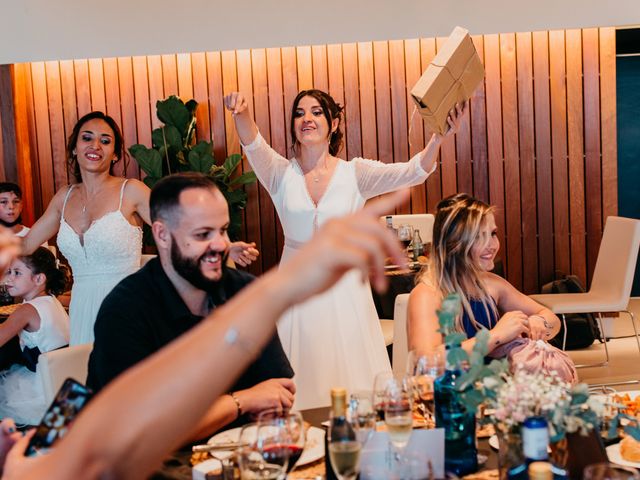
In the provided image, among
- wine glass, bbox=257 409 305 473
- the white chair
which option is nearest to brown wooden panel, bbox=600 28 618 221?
the white chair

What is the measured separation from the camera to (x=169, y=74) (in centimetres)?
820

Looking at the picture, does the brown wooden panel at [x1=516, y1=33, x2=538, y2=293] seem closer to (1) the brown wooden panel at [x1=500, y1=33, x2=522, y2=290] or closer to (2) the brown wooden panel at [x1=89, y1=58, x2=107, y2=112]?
(1) the brown wooden panel at [x1=500, y1=33, x2=522, y2=290]

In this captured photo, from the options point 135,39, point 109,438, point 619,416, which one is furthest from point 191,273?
point 135,39

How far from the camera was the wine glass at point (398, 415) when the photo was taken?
1876 millimetres

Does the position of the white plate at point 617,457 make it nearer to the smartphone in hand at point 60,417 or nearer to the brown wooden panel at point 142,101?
the smartphone in hand at point 60,417

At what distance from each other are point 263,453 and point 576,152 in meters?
6.79

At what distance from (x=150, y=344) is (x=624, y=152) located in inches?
334

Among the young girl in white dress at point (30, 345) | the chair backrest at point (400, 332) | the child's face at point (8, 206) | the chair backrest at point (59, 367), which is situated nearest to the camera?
the chair backrest at point (59, 367)

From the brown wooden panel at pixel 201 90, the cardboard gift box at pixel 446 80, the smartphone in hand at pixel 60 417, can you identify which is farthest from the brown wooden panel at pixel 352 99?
the smartphone in hand at pixel 60 417

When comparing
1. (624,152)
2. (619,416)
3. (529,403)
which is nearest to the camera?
(529,403)

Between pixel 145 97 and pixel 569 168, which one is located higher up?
pixel 145 97

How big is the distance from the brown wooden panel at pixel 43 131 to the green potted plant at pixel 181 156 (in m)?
1.20

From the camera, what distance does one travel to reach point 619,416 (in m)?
2.30

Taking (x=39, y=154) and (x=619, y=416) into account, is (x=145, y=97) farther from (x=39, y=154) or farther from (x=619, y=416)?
(x=619, y=416)
